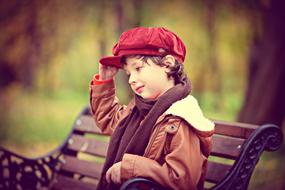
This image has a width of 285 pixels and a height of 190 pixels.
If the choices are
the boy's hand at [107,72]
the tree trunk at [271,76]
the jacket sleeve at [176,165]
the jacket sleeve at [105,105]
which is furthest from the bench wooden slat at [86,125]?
the tree trunk at [271,76]

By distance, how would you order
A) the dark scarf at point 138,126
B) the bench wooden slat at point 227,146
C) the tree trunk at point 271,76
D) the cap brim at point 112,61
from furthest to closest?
1. the tree trunk at point 271,76
2. the bench wooden slat at point 227,146
3. the cap brim at point 112,61
4. the dark scarf at point 138,126

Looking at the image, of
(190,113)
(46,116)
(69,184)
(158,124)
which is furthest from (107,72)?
(46,116)

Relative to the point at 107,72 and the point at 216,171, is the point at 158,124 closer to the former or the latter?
the point at 107,72

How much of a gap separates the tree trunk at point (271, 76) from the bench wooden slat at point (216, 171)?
352cm

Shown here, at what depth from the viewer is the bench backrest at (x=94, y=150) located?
3283mm

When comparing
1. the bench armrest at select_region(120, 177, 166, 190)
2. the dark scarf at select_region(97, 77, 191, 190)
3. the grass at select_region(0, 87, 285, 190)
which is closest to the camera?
the bench armrest at select_region(120, 177, 166, 190)

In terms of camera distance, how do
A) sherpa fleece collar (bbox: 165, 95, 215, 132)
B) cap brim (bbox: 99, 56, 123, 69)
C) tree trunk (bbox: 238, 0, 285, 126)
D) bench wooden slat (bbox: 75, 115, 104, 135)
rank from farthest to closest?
tree trunk (bbox: 238, 0, 285, 126), bench wooden slat (bbox: 75, 115, 104, 135), cap brim (bbox: 99, 56, 123, 69), sherpa fleece collar (bbox: 165, 95, 215, 132)

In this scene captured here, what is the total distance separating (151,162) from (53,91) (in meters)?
8.82

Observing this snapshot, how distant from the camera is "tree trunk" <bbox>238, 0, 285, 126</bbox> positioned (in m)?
6.55

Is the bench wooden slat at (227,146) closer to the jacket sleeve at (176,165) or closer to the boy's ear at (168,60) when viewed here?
the jacket sleeve at (176,165)

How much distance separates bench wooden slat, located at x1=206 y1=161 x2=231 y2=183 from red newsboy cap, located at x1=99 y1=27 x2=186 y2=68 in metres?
0.90

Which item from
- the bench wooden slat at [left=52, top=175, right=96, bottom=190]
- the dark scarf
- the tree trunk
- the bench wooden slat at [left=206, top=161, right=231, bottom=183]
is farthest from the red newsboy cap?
the tree trunk

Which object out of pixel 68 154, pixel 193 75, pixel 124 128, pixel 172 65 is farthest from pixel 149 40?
pixel 193 75

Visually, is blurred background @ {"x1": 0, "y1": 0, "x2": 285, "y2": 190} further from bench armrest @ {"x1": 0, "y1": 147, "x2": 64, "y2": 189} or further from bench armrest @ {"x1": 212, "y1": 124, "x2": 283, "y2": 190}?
bench armrest @ {"x1": 212, "y1": 124, "x2": 283, "y2": 190}
